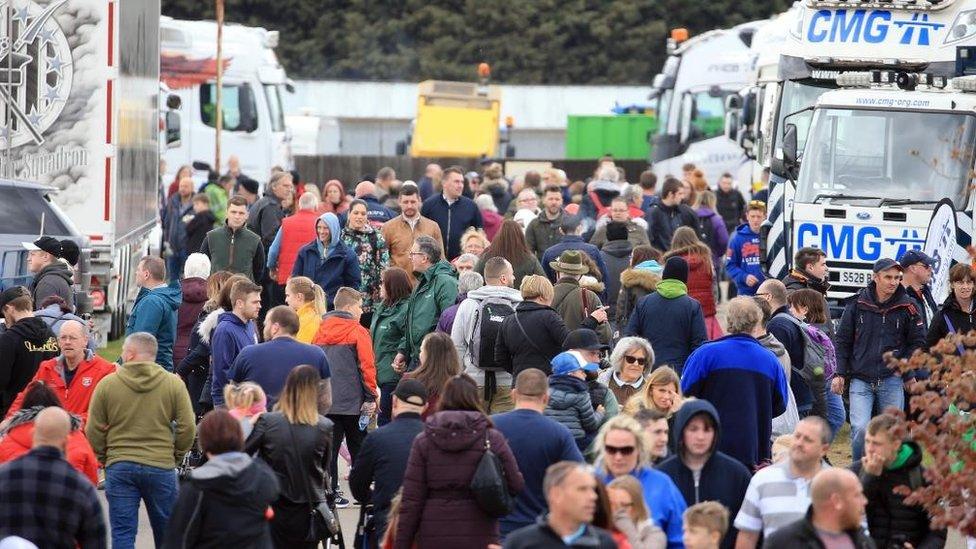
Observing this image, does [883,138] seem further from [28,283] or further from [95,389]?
[95,389]

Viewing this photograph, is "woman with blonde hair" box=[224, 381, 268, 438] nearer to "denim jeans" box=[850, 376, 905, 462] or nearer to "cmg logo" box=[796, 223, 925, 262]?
"denim jeans" box=[850, 376, 905, 462]

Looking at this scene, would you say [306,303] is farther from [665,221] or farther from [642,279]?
[665,221]

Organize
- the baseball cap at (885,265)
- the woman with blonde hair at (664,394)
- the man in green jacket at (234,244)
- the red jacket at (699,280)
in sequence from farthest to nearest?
1. the man in green jacket at (234,244)
2. the red jacket at (699,280)
3. the baseball cap at (885,265)
4. the woman with blonde hair at (664,394)

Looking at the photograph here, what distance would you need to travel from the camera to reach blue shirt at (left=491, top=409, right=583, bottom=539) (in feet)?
30.0

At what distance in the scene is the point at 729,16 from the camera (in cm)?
6131

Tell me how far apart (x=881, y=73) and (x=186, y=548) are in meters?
12.3

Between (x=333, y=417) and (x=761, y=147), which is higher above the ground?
(x=761, y=147)

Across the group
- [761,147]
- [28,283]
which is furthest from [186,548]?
[761,147]

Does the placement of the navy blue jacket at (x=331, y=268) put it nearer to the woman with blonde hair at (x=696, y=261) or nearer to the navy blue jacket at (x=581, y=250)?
the navy blue jacket at (x=581, y=250)

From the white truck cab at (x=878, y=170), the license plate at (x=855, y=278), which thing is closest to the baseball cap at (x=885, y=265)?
the white truck cab at (x=878, y=170)

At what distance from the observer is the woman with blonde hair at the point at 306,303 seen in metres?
12.7

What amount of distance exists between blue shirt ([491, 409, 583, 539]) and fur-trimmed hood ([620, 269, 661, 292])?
5.34 metres

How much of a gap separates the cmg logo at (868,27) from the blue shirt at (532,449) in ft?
37.0

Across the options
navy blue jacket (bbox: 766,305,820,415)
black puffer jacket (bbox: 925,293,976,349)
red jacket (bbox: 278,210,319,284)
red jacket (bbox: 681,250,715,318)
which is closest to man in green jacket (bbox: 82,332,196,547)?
navy blue jacket (bbox: 766,305,820,415)
